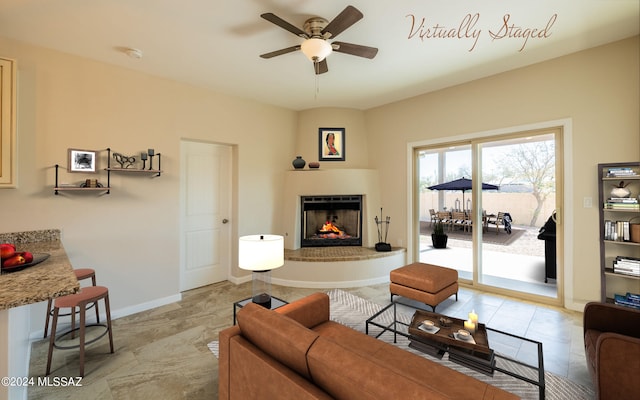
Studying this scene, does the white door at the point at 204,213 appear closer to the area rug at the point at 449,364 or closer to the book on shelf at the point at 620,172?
the area rug at the point at 449,364

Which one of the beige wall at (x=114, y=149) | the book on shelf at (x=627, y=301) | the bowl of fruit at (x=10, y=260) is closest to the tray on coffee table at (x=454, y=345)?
the book on shelf at (x=627, y=301)

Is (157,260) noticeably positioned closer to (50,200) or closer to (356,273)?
(50,200)

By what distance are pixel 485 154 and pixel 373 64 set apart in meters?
2.07

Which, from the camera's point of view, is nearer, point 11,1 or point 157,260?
point 11,1

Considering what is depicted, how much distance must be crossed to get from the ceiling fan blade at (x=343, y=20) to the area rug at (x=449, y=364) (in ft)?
8.85

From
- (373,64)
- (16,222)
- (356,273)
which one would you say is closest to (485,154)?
(373,64)

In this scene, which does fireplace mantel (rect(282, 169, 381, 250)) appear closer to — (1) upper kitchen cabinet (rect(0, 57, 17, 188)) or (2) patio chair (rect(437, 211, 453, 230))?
(2) patio chair (rect(437, 211, 453, 230))

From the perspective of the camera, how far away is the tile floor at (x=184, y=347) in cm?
203

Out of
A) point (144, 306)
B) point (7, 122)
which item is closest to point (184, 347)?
point (144, 306)

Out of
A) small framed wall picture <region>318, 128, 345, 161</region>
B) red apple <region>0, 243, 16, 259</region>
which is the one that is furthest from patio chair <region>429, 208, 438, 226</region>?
red apple <region>0, 243, 16, 259</region>

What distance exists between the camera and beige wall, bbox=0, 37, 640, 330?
280 cm

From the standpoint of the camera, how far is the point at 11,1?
2.18m

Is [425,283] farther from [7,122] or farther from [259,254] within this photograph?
[7,122]

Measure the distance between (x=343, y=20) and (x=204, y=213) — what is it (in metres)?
3.30
